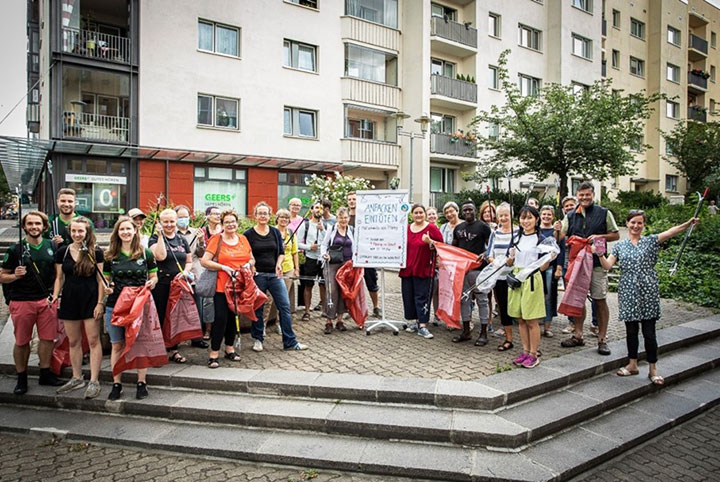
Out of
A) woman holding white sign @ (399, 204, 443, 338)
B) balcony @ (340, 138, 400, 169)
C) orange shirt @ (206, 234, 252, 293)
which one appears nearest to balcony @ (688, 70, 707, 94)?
balcony @ (340, 138, 400, 169)

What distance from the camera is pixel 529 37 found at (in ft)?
99.2

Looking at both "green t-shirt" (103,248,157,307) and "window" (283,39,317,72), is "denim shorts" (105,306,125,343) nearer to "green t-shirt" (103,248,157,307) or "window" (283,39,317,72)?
"green t-shirt" (103,248,157,307)

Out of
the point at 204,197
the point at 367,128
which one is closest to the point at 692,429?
the point at 204,197

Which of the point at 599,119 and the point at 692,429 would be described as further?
the point at 599,119

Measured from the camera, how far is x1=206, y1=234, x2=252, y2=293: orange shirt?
6.00 m

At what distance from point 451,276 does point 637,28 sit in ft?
135

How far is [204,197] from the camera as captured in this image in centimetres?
2077

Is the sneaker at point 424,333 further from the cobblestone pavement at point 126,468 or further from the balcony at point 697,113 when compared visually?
the balcony at point 697,113

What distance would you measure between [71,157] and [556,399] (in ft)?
61.5

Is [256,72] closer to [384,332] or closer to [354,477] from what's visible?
[384,332]

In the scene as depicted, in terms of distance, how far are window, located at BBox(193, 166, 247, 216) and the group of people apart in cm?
1397

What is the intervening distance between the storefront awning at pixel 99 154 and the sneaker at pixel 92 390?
5327 millimetres

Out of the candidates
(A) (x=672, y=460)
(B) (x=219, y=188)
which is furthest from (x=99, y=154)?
(A) (x=672, y=460)

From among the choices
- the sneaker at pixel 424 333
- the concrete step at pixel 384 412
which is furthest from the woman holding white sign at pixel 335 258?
the concrete step at pixel 384 412
